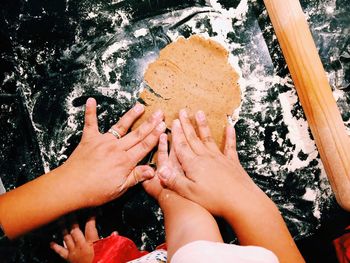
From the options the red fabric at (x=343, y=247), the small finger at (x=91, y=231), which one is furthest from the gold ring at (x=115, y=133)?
the red fabric at (x=343, y=247)

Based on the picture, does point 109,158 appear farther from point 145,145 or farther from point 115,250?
point 115,250

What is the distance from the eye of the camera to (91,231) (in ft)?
5.26

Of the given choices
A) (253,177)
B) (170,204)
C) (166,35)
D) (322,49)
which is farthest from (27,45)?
(322,49)

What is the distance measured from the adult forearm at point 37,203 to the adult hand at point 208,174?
0.46 meters

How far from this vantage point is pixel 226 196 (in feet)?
4.54

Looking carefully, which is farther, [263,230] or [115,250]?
[115,250]

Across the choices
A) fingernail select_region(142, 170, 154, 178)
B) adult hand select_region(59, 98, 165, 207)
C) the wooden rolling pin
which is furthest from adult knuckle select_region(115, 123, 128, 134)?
the wooden rolling pin

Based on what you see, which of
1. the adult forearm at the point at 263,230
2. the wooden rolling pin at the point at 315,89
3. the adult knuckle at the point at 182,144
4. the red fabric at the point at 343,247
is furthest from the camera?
the red fabric at the point at 343,247

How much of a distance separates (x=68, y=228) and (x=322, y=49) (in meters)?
1.74

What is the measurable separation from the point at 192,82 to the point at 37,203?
37.7 inches

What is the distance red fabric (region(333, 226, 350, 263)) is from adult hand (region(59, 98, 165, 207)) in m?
1.30

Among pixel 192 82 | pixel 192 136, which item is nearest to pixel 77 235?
pixel 192 136

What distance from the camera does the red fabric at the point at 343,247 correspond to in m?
1.82

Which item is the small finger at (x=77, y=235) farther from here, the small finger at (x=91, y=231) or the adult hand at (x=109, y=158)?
the adult hand at (x=109, y=158)
